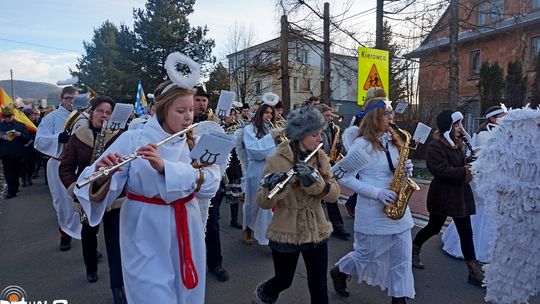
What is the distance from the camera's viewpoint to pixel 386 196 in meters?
3.53

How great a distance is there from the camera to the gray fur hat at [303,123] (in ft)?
10.6

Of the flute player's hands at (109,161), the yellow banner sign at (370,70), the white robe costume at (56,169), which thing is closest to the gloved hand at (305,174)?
the flute player's hands at (109,161)

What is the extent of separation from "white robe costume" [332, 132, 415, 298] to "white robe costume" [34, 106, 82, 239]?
3646 millimetres

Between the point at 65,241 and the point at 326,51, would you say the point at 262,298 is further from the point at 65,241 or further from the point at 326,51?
the point at 326,51

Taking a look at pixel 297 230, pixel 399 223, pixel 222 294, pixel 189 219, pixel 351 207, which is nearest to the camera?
pixel 189 219

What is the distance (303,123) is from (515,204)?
1.70 metres

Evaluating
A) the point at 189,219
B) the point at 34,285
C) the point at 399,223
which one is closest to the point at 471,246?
the point at 399,223

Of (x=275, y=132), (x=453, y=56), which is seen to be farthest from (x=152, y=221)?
(x=453, y=56)

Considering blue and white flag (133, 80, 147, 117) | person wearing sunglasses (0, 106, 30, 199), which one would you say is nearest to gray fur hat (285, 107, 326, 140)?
blue and white flag (133, 80, 147, 117)

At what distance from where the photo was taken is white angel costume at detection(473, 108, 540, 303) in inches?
123

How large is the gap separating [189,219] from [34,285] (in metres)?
3.00

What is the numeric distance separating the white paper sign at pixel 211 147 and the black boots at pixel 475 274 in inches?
131

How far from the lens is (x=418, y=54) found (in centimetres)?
2581

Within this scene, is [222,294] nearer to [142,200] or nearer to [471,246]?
[142,200]
